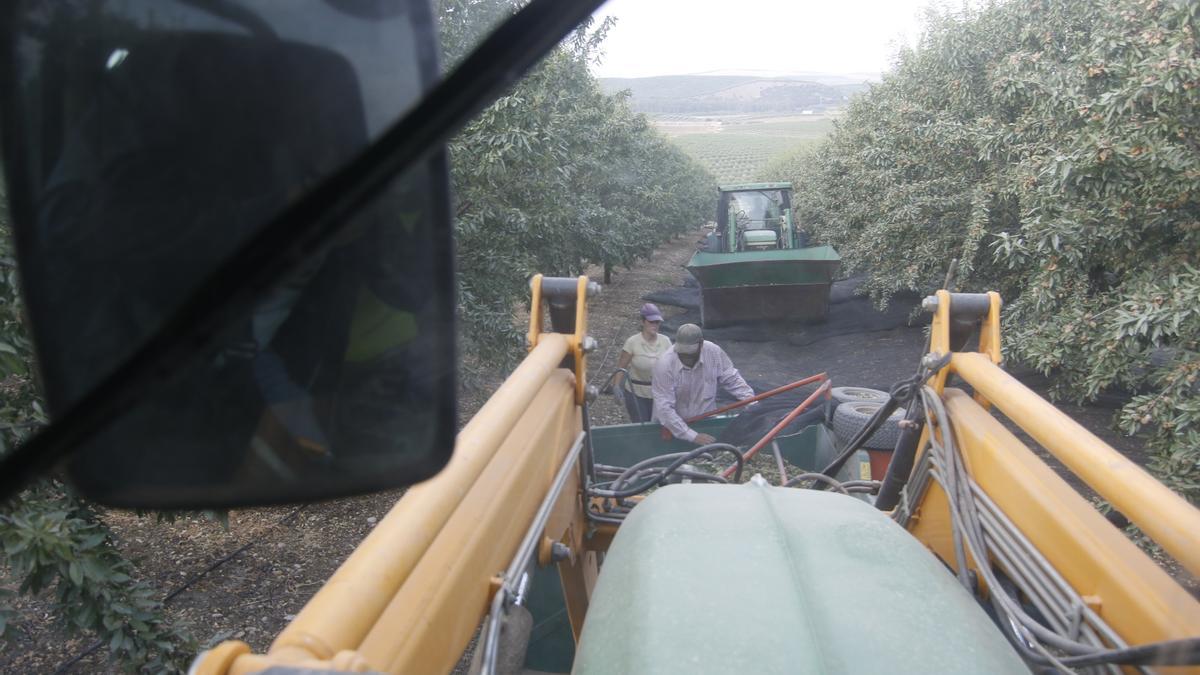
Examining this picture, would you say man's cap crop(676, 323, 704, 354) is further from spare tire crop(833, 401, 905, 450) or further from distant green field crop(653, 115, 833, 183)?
distant green field crop(653, 115, 833, 183)

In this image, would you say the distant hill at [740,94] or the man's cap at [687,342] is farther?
the distant hill at [740,94]

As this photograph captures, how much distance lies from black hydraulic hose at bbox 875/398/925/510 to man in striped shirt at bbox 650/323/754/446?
280cm

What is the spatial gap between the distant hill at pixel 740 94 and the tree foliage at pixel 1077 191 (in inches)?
1463

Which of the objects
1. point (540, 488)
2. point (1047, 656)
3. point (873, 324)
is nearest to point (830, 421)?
point (540, 488)

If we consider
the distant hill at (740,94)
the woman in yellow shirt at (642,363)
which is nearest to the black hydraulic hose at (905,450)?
the woman in yellow shirt at (642,363)

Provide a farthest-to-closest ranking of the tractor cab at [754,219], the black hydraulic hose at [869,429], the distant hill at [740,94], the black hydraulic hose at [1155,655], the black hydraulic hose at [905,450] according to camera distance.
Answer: the distant hill at [740,94], the tractor cab at [754,219], the black hydraulic hose at [869,429], the black hydraulic hose at [905,450], the black hydraulic hose at [1155,655]

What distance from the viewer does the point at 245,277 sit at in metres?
0.86

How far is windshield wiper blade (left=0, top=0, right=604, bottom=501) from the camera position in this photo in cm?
86

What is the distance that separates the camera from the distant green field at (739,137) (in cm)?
5634

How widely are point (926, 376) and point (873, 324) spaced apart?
11434mm

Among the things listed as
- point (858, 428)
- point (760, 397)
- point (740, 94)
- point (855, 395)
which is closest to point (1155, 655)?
point (858, 428)

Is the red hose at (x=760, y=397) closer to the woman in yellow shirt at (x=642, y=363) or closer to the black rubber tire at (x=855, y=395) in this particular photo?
the black rubber tire at (x=855, y=395)

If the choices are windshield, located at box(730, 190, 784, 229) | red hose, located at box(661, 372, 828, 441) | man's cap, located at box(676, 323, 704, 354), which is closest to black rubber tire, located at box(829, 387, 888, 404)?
red hose, located at box(661, 372, 828, 441)

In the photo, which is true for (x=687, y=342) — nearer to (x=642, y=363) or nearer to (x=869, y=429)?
(x=642, y=363)
